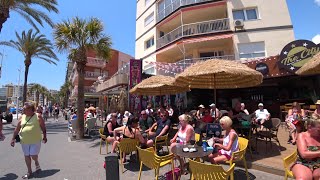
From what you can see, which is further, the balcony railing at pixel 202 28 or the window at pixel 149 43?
the window at pixel 149 43

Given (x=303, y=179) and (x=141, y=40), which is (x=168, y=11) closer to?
(x=141, y=40)

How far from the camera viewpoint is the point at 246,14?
19.3 metres

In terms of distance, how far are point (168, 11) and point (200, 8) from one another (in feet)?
12.7

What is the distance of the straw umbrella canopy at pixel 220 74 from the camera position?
6.62 metres

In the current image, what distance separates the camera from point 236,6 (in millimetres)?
19156

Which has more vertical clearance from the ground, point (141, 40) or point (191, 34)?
point (141, 40)

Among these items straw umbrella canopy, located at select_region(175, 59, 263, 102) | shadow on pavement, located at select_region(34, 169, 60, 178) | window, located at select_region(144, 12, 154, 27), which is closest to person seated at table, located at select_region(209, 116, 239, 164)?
straw umbrella canopy, located at select_region(175, 59, 263, 102)

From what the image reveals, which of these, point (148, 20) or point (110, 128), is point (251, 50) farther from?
point (110, 128)

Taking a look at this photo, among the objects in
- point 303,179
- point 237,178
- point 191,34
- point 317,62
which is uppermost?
point 191,34

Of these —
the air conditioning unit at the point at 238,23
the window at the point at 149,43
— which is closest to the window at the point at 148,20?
the window at the point at 149,43

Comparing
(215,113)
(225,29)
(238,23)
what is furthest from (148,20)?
(215,113)

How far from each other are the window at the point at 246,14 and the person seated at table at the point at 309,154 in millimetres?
16925

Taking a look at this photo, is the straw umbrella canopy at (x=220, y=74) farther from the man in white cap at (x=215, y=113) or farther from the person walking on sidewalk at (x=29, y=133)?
the person walking on sidewalk at (x=29, y=133)

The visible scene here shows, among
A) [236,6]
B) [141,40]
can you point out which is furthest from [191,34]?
[141,40]
